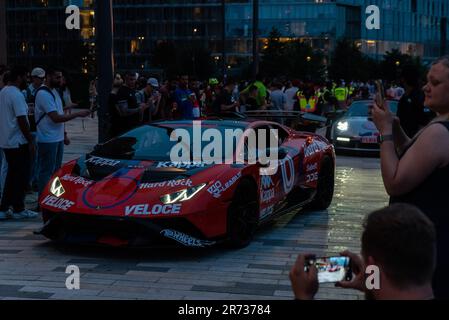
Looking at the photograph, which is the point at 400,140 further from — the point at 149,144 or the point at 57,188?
the point at 149,144

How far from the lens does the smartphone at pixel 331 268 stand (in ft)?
7.65

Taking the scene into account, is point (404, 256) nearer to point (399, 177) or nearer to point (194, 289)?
point (399, 177)

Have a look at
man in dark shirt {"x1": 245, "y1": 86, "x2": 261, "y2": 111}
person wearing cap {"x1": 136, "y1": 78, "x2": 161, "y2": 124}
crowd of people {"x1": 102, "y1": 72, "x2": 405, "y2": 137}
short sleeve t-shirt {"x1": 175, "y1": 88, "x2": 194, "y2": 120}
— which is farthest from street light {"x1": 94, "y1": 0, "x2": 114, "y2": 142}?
man in dark shirt {"x1": 245, "y1": 86, "x2": 261, "y2": 111}

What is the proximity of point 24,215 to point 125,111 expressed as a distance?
280 cm

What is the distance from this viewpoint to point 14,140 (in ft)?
26.5

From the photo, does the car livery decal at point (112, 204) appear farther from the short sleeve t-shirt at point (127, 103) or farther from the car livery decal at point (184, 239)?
the short sleeve t-shirt at point (127, 103)

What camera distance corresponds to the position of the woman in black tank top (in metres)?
2.95

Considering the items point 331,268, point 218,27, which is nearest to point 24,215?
point 331,268

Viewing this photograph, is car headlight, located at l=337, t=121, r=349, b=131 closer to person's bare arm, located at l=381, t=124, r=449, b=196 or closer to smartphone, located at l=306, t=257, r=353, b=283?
person's bare arm, located at l=381, t=124, r=449, b=196

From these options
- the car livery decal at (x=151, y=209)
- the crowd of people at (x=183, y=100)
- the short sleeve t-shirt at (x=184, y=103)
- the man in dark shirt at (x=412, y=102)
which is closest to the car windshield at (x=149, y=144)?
the car livery decal at (x=151, y=209)

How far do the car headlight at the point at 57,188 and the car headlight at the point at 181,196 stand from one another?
40.5 inches

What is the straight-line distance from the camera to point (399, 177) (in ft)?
9.92

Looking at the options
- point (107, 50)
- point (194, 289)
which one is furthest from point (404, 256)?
point (107, 50)

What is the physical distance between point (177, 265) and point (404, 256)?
4.02 m
